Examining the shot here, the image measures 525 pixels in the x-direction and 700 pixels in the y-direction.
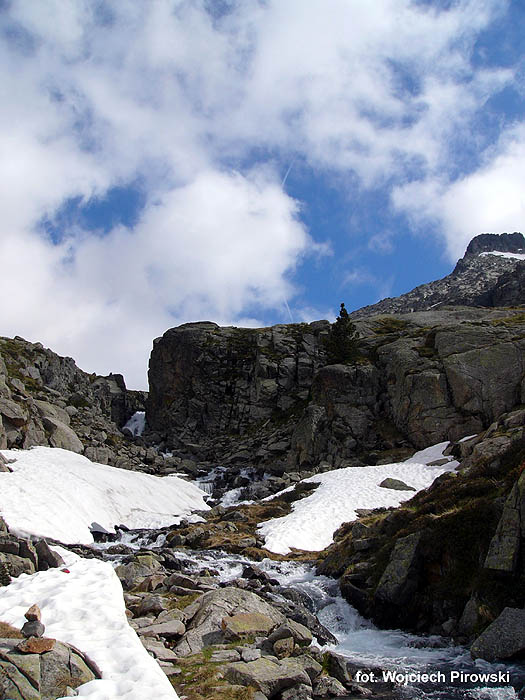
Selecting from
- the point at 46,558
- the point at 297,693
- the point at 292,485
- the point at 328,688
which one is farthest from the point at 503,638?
the point at 292,485

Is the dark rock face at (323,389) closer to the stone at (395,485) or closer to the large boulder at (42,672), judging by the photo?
the stone at (395,485)

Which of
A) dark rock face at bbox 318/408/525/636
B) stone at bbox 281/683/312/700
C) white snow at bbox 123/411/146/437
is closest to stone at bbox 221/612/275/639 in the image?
stone at bbox 281/683/312/700

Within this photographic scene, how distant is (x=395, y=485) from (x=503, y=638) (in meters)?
27.7

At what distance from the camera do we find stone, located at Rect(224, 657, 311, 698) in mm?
10039

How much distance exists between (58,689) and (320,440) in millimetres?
54311

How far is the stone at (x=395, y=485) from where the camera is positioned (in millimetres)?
39094

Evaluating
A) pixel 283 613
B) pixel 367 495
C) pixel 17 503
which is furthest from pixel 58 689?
pixel 367 495

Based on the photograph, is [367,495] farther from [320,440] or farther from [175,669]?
[175,669]

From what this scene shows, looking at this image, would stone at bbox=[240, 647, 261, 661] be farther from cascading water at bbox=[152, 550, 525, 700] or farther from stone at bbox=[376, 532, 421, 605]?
stone at bbox=[376, 532, 421, 605]

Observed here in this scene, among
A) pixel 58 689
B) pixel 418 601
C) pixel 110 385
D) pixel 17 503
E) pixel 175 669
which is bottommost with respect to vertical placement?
pixel 418 601

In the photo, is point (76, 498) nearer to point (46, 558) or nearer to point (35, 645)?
point (46, 558)

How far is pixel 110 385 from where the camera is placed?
107188 mm

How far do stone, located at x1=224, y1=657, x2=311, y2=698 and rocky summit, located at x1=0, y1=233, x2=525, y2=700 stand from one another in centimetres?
4

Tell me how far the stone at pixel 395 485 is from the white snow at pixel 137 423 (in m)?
70.3
